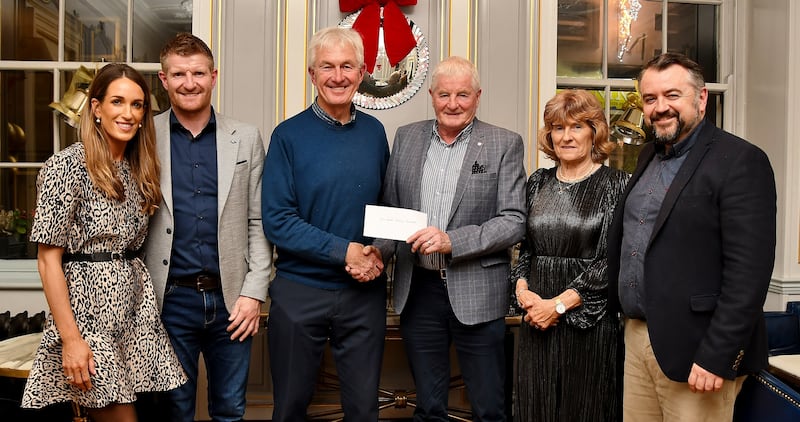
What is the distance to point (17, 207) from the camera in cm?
349

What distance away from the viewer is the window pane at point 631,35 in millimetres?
3703


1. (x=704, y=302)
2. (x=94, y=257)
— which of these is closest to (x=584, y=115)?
(x=704, y=302)

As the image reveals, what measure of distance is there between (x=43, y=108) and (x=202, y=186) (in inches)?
78.6

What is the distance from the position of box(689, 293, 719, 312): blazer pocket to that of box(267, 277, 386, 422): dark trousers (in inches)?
39.2

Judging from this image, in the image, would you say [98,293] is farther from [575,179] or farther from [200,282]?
[575,179]

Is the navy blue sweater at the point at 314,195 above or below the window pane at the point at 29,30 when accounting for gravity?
below

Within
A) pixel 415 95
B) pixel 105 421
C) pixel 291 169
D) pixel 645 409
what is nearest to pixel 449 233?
pixel 291 169

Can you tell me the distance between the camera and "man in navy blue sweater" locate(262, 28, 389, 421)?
2.11 meters

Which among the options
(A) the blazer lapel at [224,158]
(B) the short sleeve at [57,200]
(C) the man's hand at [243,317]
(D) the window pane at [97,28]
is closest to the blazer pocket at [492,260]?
(C) the man's hand at [243,317]

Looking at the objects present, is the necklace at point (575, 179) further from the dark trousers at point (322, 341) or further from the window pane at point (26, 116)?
the window pane at point (26, 116)

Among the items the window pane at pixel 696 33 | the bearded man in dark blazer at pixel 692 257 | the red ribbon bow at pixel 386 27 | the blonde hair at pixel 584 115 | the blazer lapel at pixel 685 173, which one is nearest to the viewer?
the bearded man in dark blazer at pixel 692 257

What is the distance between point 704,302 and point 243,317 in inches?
54.6

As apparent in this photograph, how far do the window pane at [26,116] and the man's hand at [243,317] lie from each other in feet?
6.80

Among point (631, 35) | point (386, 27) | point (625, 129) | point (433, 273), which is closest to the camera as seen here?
point (433, 273)
